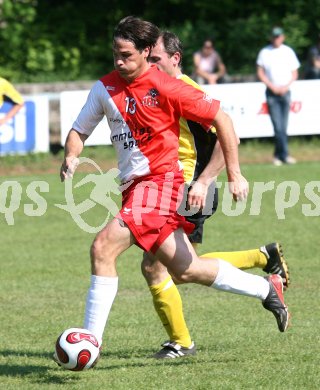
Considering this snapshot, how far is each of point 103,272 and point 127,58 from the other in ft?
3.72

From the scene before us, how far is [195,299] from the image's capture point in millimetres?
8250

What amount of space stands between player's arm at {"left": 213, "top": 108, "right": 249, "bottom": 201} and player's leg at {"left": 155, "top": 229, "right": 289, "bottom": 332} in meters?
0.46

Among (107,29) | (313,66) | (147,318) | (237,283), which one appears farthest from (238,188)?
(107,29)

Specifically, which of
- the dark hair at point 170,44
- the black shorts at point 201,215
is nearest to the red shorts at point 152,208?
the black shorts at point 201,215

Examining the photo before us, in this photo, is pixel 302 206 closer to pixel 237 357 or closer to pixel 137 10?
pixel 237 357

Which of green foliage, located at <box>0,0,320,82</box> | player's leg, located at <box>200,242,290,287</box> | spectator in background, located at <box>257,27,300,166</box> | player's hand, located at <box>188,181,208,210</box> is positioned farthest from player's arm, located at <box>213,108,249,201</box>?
green foliage, located at <box>0,0,320,82</box>

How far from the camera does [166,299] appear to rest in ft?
20.7

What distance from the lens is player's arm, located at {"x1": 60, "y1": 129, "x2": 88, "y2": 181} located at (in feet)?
19.0

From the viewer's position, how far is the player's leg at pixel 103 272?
5719 mm

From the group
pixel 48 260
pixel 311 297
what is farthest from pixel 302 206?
pixel 311 297

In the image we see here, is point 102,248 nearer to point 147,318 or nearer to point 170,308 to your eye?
point 170,308

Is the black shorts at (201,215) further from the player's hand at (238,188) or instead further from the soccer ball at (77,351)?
the soccer ball at (77,351)

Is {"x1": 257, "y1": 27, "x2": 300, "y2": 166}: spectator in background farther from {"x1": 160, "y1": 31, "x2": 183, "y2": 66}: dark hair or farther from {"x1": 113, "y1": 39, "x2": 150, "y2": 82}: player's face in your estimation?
{"x1": 113, "y1": 39, "x2": 150, "y2": 82}: player's face

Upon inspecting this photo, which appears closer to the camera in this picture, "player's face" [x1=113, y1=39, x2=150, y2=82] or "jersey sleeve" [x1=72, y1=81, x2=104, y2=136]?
"player's face" [x1=113, y1=39, x2=150, y2=82]
